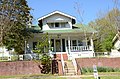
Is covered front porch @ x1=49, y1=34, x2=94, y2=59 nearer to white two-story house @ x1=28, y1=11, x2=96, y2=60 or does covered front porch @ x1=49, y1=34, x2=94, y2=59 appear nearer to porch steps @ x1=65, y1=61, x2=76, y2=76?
white two-story house @ x1=28, y1=11, x2=96, y2=60

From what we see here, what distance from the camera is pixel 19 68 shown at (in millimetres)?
25797

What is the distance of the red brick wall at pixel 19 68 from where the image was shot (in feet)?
84.0

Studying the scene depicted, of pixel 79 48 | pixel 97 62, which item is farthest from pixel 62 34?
pixel 97 62

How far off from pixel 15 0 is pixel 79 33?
1041 centimetres

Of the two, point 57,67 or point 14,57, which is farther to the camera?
point 14,57

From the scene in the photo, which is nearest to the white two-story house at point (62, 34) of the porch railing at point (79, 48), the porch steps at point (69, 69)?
the porch railing at point (79, 48)

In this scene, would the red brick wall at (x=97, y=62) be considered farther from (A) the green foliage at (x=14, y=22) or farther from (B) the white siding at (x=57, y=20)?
(B) the white siding at (x=57, y=20)

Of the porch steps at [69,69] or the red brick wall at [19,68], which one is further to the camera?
the red brick wall at [19,68]

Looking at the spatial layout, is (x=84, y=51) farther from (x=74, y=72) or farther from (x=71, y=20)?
(x=74, y=72)

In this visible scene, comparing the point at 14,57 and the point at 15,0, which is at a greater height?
the point at 15,0

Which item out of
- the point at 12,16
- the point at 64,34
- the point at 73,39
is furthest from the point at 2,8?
the point at 73,39

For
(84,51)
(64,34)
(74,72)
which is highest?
(64,34)

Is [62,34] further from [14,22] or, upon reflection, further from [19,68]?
[19,68]

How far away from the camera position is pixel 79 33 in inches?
1382
